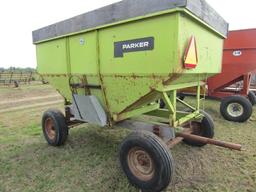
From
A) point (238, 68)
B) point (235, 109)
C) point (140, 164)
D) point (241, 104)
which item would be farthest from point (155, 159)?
point (238, 68)

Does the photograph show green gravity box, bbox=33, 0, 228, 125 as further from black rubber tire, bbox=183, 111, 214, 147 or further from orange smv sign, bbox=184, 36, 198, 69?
black rubber tire, bbox=183, 111, 214, 147

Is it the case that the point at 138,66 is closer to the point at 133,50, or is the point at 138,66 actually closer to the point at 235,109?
the point at 133,50

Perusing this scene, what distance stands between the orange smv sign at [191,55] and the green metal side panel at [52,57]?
209cm

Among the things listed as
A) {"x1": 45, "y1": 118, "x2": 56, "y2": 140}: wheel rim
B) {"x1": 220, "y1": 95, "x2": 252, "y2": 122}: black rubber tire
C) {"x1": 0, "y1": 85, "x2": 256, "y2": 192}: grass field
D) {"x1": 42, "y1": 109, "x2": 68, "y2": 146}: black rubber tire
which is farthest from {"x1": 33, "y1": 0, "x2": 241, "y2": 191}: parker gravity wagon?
{"x1": 220, "y1": 95, "x2": 252, "y2": 122}: black rubber tire

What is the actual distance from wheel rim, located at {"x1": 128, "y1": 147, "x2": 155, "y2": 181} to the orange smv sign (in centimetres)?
115

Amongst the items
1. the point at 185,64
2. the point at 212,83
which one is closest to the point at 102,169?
the point at 185,64

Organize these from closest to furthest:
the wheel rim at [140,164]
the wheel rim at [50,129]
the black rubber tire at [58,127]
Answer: the wheel rim at [140,164] → the black rubber tire at [58,127] → the wheel rim at [50,129]

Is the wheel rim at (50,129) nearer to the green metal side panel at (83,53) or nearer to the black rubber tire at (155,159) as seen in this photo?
the green metal side panel at (83,53)

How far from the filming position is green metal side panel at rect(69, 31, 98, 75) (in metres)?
2.96


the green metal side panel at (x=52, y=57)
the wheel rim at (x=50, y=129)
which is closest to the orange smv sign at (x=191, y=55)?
the green metal side panel at (x=52, y=57)

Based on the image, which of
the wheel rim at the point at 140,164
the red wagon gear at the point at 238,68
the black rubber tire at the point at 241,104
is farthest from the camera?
the red wagon gear at the point at 238,68

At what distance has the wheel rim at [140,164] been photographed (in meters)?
2.47

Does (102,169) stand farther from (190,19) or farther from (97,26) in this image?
(190,19)

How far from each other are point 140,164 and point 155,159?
35cm
